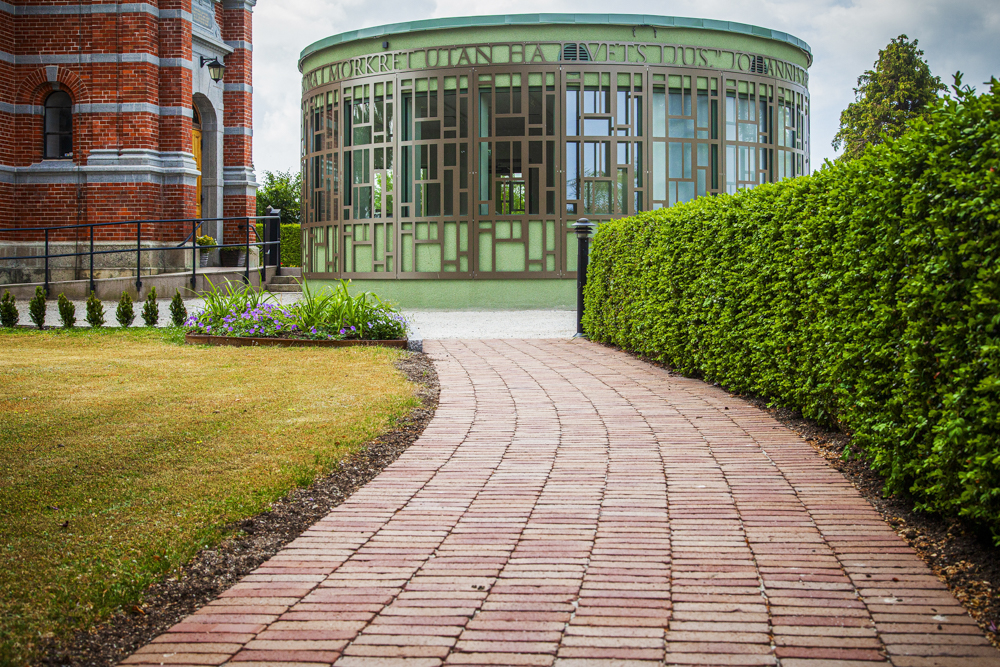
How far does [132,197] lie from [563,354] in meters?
13.2

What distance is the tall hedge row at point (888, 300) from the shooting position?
3258 mm

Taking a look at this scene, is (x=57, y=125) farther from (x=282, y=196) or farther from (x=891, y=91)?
(x=891, y=91)

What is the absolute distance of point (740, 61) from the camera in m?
17.9

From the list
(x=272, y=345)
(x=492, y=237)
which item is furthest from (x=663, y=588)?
(x=492, y=237)

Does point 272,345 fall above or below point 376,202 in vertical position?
below

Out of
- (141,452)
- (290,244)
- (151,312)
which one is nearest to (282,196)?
(290,244)

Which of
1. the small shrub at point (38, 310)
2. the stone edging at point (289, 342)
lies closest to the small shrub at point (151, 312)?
the small shrub at point (38, 310)

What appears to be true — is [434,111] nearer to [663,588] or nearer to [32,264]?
[32,264]

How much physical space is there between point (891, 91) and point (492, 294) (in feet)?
90.7

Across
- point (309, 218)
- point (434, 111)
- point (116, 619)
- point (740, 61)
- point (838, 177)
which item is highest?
point (740, 61)

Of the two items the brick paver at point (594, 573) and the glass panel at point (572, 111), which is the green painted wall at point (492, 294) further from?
the brick paver at point (594, 573)

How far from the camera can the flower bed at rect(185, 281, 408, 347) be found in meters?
10.4

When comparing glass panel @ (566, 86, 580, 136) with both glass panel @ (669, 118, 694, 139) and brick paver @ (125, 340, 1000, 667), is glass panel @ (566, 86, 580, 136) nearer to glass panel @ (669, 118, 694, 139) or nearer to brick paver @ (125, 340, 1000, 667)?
glass panel @ (669, 118, 694, 139)

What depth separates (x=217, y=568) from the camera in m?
3.27
